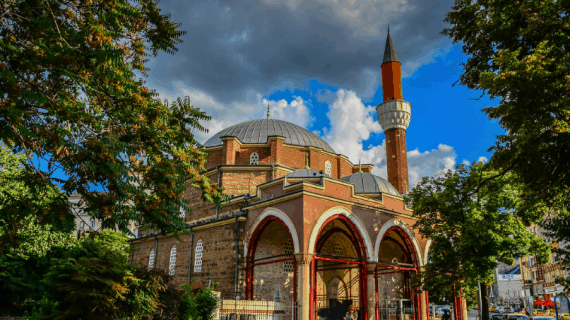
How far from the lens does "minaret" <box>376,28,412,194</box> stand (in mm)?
23250

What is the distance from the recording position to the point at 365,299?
47.5 feet

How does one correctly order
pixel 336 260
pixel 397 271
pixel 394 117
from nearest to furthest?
pixel 336 260 → pixel 397 271 → pixel 394 117

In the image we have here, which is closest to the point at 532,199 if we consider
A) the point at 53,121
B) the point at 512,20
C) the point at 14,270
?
the point at 512,20

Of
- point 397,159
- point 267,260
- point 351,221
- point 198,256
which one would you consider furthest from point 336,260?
point 397,159

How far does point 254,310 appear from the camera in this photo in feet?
42.3

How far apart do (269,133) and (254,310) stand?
474 inches

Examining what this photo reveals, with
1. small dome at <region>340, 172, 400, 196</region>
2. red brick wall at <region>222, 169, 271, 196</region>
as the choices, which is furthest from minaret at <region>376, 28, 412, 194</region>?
red brick wall at <region>222, 169, 271, 196</region>

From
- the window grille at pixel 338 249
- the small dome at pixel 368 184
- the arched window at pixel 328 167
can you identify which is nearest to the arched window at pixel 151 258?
the window grille at pixel 338 249

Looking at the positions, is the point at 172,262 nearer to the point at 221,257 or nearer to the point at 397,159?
the point at 221,257

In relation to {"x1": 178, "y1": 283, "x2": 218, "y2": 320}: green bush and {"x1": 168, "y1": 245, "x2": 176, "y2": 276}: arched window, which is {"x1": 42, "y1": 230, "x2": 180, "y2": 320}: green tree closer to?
{"x1": 178, "y1": 283, "x2": 218, "y2": 320}: green bush

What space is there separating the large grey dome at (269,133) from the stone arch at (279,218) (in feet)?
25.4

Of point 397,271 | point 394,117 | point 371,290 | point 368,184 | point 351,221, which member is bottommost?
point 371,290

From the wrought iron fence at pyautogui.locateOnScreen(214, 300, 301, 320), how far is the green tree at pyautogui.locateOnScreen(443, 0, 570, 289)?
7.66 m

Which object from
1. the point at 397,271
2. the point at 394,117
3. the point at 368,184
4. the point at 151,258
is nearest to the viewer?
the point at 397,271
